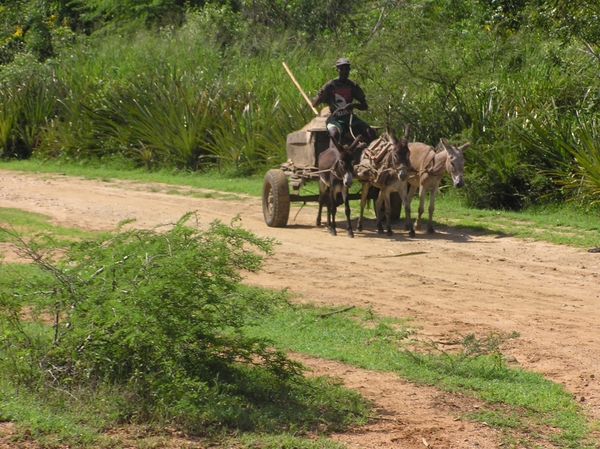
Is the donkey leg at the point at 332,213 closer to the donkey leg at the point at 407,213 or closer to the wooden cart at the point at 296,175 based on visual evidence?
the wooden cart at the point at 296,175

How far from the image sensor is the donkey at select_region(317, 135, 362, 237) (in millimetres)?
13297

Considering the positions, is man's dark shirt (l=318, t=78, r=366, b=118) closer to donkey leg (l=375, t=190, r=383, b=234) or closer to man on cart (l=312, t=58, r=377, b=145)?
man on cart (l=312, t=58, r=377, b=145)

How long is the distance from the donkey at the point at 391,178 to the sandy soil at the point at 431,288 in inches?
13.3

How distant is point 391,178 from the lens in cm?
1355

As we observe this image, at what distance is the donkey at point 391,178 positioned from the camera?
13062 millimetres

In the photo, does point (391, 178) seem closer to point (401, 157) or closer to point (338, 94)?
point (401, 157)

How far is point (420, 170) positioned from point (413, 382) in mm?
7398

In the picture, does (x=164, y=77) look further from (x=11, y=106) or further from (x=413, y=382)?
(x=413, y=382)

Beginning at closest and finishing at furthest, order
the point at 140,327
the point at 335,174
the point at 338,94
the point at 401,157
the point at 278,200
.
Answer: the point at 140,327 < the point at 401,157 < the point at 335,174 < the point at 278,200 < the point at 338,94

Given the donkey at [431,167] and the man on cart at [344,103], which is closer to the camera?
the donkey at [431,167]

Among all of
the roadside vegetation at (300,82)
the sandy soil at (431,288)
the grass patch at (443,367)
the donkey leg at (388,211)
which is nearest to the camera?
the grass patch at (443,367)

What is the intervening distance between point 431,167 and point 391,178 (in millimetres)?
634

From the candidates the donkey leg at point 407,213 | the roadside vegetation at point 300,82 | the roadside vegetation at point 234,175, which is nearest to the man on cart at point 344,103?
the donkey leg at point 407,213

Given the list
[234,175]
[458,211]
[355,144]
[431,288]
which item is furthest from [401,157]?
[234,175]
